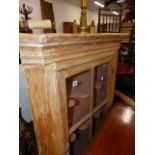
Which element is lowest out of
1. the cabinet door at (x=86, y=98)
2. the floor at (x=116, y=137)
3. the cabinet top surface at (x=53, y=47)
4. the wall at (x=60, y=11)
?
the floor at (x=116, y=137)

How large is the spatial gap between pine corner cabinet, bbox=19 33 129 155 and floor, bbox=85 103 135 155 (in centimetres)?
12

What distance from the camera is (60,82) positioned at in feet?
2.14

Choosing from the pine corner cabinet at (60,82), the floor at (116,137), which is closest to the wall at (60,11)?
the pine corner cabinet at (60,82)

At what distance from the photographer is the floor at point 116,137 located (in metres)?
0.84

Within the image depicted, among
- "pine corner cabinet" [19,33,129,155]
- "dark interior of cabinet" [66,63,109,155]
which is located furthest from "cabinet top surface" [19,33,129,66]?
"dark interior of cabinet" [66,63,109,155]

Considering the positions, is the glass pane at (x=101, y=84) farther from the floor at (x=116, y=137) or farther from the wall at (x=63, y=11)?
the wall at (x=63, y=11)

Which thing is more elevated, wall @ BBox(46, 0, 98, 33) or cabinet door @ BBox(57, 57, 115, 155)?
wall @ BBox(46, 0, 98, 33)

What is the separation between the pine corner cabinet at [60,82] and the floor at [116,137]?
120 millimetres

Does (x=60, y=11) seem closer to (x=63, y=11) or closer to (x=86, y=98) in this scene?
(x=63, y=11)

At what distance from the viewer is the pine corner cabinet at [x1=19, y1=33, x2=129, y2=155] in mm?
570

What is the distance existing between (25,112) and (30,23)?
0.59m

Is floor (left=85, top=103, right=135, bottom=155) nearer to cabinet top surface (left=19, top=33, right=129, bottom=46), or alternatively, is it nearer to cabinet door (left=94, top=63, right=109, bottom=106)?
cabinet door (left=94, top=63, right=109, bottom=106)
